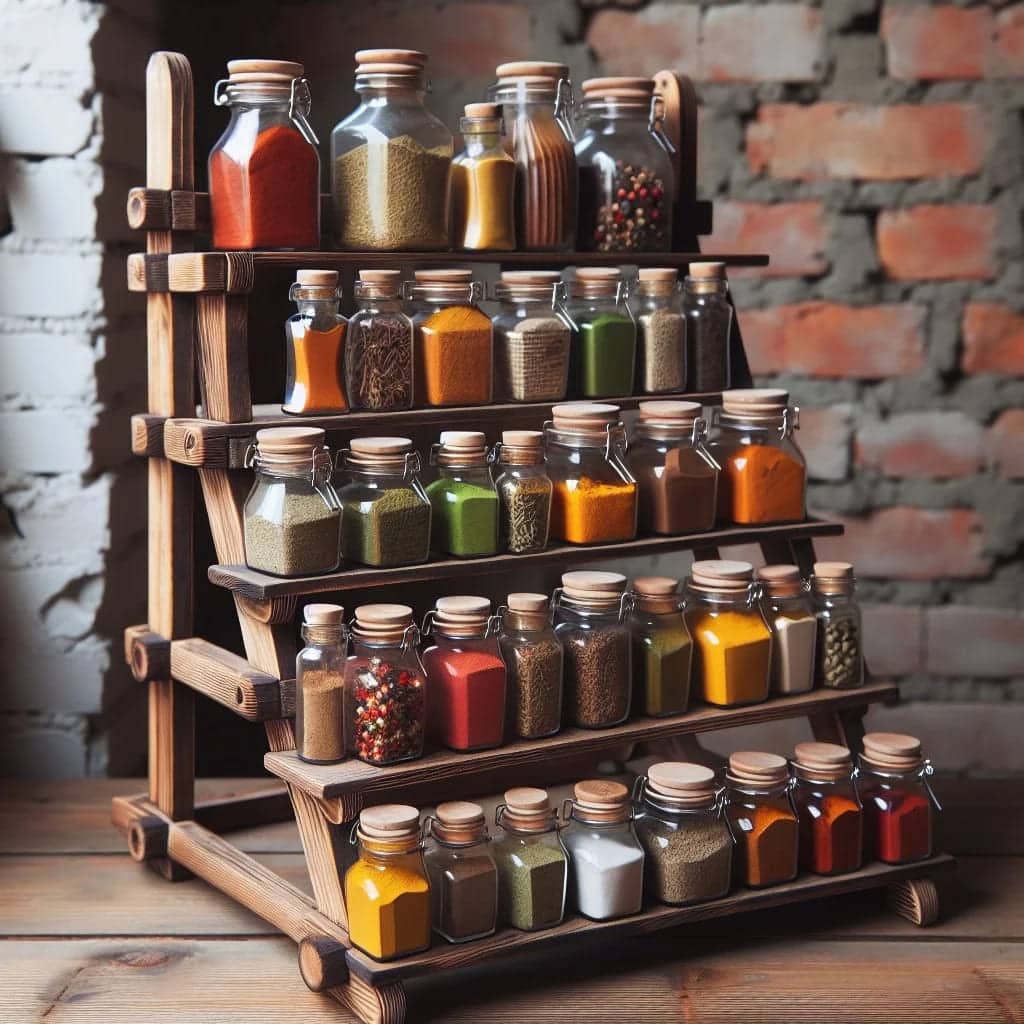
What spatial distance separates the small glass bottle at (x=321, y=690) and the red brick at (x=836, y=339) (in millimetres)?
844

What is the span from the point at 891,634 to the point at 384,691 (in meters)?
0.93

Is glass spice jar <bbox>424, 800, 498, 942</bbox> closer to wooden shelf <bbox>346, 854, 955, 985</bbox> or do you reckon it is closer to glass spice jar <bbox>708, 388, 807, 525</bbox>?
wooden shelf <bbox>346, 854, 955, 985</bbox>

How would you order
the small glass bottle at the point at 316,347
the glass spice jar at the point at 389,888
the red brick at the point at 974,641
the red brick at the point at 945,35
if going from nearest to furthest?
the glass spice jar at the point at 389,888, the small glass bottle at the point at 316,347, the red brick at the point at 945,35, the red brick at the point at 974,641

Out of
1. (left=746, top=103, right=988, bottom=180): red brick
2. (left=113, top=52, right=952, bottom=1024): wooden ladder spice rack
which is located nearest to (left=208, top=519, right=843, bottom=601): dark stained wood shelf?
(left=113, top=52, right=952, bottom=1024): wooden ladder spice rack

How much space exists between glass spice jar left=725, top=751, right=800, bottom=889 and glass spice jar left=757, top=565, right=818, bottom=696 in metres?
0.10

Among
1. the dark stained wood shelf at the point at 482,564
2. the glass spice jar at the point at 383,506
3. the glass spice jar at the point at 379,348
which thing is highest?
the glass spice jar at the point at 379,348

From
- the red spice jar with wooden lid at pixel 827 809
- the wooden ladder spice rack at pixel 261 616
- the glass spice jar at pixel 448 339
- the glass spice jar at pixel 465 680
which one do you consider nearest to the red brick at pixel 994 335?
the wooden ladder spice rack at pixel 261 616

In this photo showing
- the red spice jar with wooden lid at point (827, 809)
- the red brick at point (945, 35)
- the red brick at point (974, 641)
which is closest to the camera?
the red spice jar with wooden lid at point (827, 809)

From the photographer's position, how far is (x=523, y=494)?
152 centimetres

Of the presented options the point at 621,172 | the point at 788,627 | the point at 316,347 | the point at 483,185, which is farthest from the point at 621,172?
the point at 788,627

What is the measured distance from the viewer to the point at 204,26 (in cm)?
203

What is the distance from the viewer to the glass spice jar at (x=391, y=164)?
1504mm

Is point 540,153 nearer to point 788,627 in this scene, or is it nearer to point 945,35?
point 788,627

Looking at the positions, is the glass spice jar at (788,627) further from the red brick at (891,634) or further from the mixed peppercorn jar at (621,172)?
the red brick at (891,634)
